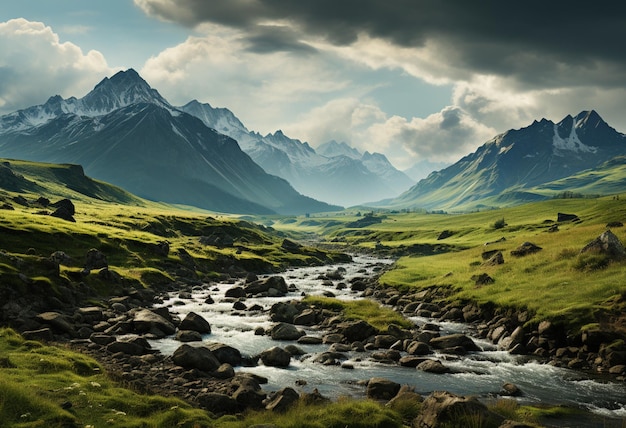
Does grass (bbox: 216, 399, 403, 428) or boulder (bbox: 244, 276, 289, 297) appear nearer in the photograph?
grass (bbox: 216, 399, 403, 428)

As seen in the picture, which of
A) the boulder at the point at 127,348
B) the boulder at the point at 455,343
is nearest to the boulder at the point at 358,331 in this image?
the boulder at the point at 455,343

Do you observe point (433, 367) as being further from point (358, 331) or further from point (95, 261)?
point (95, 261)

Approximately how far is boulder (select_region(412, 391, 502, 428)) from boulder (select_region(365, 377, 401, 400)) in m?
5.68

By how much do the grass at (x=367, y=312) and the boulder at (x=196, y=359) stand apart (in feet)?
66.4

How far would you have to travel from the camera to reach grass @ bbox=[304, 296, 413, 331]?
50200 mm

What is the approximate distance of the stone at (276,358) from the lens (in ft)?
119

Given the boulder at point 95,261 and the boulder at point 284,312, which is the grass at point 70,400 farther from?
the boulder at point 95,261

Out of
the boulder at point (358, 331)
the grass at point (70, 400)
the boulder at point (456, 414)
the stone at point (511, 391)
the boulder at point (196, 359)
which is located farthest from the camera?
the boulder at point (358, 331)

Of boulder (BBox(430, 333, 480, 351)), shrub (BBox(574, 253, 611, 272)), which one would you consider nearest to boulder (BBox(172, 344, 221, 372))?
boulder (BBox(430, 333, 480, 351))

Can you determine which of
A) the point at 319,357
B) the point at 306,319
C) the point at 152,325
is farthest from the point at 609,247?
the point at 152,325

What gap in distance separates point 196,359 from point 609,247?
156 ft

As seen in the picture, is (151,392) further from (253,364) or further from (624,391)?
(624,391)

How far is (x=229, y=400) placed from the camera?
25.5 meters

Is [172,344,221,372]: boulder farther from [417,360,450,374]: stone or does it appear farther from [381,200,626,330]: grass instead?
[381,200,626,330]: grass
